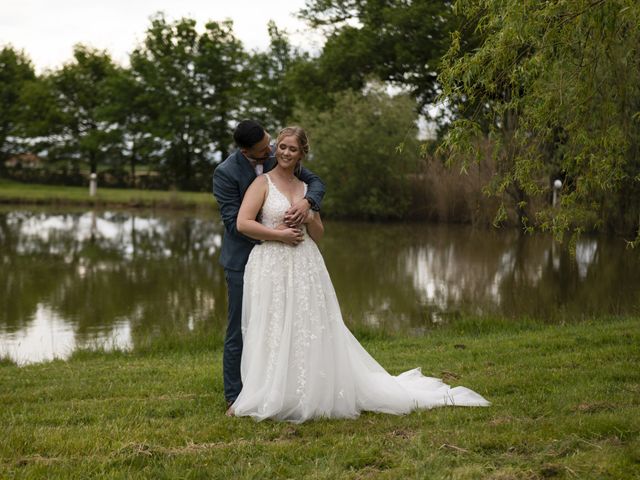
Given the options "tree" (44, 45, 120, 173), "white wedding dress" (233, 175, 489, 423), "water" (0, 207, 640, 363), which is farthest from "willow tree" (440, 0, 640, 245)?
"tree" (44, 45, 120, 173)

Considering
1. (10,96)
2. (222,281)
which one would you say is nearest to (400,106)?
(222,281)

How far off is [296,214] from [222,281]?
12052 mm

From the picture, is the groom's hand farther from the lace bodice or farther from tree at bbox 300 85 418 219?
tree at bbox 300 85 418 219

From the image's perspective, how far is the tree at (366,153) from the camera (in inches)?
1372

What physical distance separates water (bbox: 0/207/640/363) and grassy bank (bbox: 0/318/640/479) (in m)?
3.64

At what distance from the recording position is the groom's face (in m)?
5.73

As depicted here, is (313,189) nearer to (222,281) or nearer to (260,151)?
(260,151)

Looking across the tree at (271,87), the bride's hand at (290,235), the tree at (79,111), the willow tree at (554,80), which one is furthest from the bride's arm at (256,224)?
the tree at (79,111)

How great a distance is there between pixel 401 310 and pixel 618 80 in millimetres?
6603

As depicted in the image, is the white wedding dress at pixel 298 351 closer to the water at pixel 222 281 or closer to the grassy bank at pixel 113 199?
the water at pixel 222 281

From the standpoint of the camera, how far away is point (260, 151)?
578cm

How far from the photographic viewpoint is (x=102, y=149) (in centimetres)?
5366

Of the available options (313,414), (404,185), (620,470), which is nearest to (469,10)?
(313,414)

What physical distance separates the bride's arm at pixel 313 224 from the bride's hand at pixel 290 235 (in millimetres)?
120
